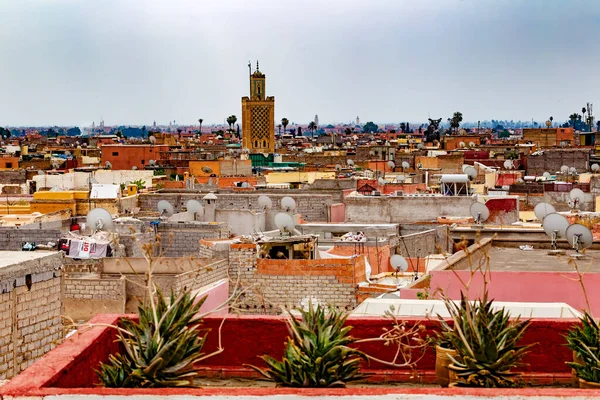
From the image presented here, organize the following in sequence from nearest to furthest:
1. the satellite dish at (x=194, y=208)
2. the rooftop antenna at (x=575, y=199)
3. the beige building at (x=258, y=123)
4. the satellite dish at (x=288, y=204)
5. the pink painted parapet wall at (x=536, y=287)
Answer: the pink painted parapet wall at (x=536, y=287)
the satellite dish at (x=194, y=208)
the satellite dish at (x=288, y=204)
the rooftop antenna at (x=575, y=199)
the beige building at (x=258, y=123)

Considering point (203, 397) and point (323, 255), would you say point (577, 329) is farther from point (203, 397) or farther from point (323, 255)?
point (323, 255)

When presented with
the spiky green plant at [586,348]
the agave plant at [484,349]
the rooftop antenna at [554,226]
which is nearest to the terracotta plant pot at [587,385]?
the spiky green plant at [586,348]

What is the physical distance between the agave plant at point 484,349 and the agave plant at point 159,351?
61.5 inches

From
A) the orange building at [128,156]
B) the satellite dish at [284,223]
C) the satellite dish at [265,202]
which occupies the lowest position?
the satellite dish at [284,223]

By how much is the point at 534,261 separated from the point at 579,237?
103 centimetres

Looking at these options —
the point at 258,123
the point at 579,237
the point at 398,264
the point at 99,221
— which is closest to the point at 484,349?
the point at 579,237

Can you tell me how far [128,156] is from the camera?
61406 mm

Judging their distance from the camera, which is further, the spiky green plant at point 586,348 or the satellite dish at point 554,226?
the satellite dish at point 554,226

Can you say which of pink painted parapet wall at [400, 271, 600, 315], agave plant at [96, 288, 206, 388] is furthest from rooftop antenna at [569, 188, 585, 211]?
Answer: agave plant at [96, 288, 206, 388]

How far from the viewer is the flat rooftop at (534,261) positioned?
1611 cm

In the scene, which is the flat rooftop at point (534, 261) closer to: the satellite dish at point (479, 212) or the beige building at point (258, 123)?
the satellite dish at point (479, 212)

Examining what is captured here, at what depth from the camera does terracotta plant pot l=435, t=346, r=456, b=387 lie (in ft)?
20.2

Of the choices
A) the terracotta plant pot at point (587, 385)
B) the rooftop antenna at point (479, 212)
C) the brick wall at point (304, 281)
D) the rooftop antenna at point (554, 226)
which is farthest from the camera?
the rooftop antenna at point (479, 212)

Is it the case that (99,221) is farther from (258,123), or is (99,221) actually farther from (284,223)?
(258,123)
